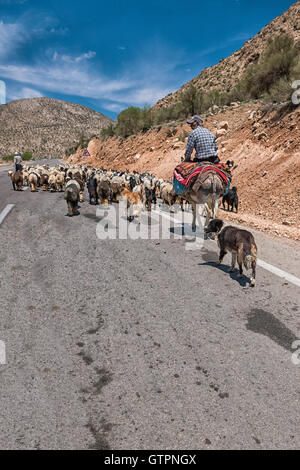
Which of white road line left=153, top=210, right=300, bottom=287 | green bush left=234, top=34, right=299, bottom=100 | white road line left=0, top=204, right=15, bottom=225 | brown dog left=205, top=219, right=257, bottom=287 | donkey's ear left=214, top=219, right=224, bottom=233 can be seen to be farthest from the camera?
green bush left=234, top=34, right=299, bottom=100

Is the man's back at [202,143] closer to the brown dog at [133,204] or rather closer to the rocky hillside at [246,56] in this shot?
the brown dog at [133,204]

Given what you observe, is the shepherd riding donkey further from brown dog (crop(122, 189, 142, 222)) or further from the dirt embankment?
brown dog (crop(122, 189, 142, 222))

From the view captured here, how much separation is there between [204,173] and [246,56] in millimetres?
67658

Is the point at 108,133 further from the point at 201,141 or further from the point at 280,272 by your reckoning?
the point at 280,272

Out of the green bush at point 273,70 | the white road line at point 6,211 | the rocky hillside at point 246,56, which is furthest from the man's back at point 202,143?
the rocky hillside at point 246,56

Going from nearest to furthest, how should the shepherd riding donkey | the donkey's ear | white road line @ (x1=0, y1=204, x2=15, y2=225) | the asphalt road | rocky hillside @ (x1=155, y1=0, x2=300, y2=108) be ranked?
the asphalt road
the donkey's ear
the shepherd riding donkey
white road line @ (x1=0, y1=204, x2=15, y2=225)
rocky hillside @ (x1=155, y1=0, x2=300, y2=108)

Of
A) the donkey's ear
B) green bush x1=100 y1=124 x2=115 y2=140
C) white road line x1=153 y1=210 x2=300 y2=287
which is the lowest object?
white road line x1=153 y1=210 x2=300 y2=287

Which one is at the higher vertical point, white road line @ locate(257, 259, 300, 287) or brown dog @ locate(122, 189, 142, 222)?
brown dog @ locate(122, 189, 142, 222)

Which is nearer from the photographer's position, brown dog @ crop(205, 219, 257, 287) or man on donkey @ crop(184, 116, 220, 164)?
brown dog @ crop(205, 219, 257, 287)

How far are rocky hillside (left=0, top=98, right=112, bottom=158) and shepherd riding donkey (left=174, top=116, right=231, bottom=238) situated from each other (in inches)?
4800

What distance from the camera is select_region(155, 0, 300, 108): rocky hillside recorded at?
178 feet

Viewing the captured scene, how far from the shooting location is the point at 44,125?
149125 millimetres
